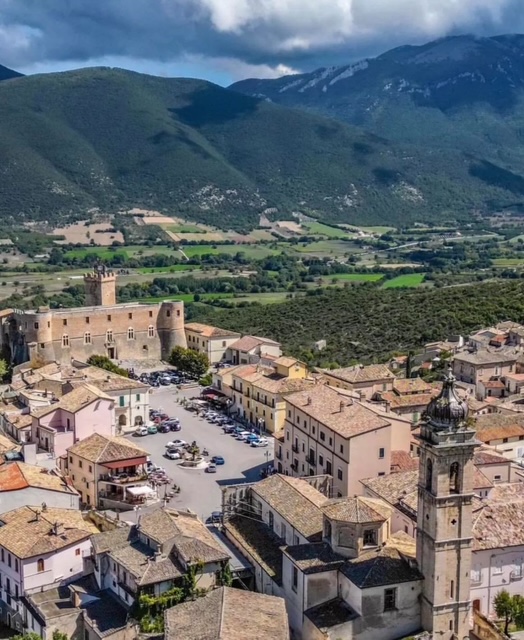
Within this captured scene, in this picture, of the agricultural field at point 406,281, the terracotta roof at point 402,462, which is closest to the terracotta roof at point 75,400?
the terracotta roof at point 402,462

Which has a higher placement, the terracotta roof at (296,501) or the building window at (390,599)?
the terracotta roof at (296,501)

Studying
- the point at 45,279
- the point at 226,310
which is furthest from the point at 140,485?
the point at 45,279

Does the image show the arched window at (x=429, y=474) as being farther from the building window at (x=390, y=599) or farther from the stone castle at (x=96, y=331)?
the stone castle at (x=96, y=331)

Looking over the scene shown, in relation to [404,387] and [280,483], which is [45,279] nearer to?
[404,387]

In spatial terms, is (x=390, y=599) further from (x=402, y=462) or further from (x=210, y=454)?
(x=210, y=454)

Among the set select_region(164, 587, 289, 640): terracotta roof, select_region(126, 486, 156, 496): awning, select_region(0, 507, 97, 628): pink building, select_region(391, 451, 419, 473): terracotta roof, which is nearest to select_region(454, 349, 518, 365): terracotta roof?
select_region(391, 451, 419, 473): terracotta roof
